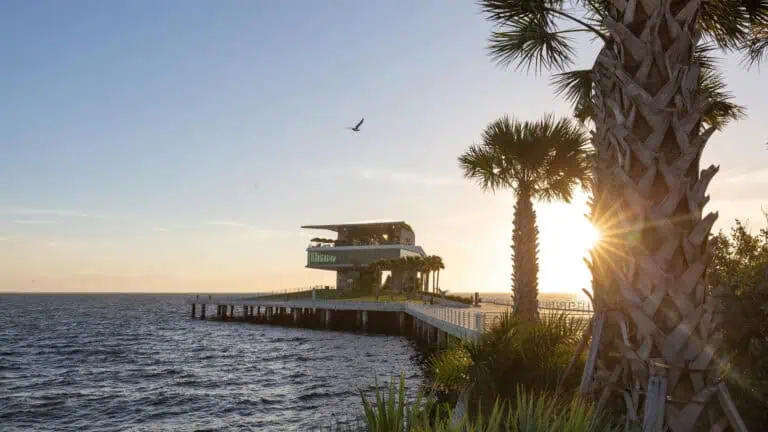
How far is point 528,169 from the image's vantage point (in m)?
21.0

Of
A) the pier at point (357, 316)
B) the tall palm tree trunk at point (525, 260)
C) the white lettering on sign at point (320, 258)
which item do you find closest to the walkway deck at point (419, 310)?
the pier at point (357, 316)

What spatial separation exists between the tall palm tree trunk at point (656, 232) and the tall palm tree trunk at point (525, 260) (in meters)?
13.3

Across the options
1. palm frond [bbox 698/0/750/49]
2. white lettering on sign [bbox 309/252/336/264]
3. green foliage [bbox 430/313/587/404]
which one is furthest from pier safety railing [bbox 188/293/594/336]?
white lettering on sign [bbox 309/252/336/264]

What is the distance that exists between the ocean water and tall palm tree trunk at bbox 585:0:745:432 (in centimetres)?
650

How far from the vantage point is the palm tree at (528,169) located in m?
19.9

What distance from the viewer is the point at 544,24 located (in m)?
8.76

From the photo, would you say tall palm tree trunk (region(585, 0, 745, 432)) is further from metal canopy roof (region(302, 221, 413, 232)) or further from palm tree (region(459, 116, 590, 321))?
metal canopy roof (region(302, 221, 413, 232))

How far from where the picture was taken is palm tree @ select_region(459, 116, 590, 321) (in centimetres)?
1988

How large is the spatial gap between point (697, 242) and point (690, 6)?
102 inches

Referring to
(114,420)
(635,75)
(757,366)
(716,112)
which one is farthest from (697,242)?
(114,420)

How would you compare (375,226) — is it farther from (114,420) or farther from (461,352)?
(461,352)

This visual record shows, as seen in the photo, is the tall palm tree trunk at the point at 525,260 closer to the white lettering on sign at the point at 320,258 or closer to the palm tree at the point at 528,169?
the palm tree at the point at 528,169

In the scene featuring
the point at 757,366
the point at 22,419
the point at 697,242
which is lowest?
the point at 22,419

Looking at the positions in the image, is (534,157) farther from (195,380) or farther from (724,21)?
(195,380)
